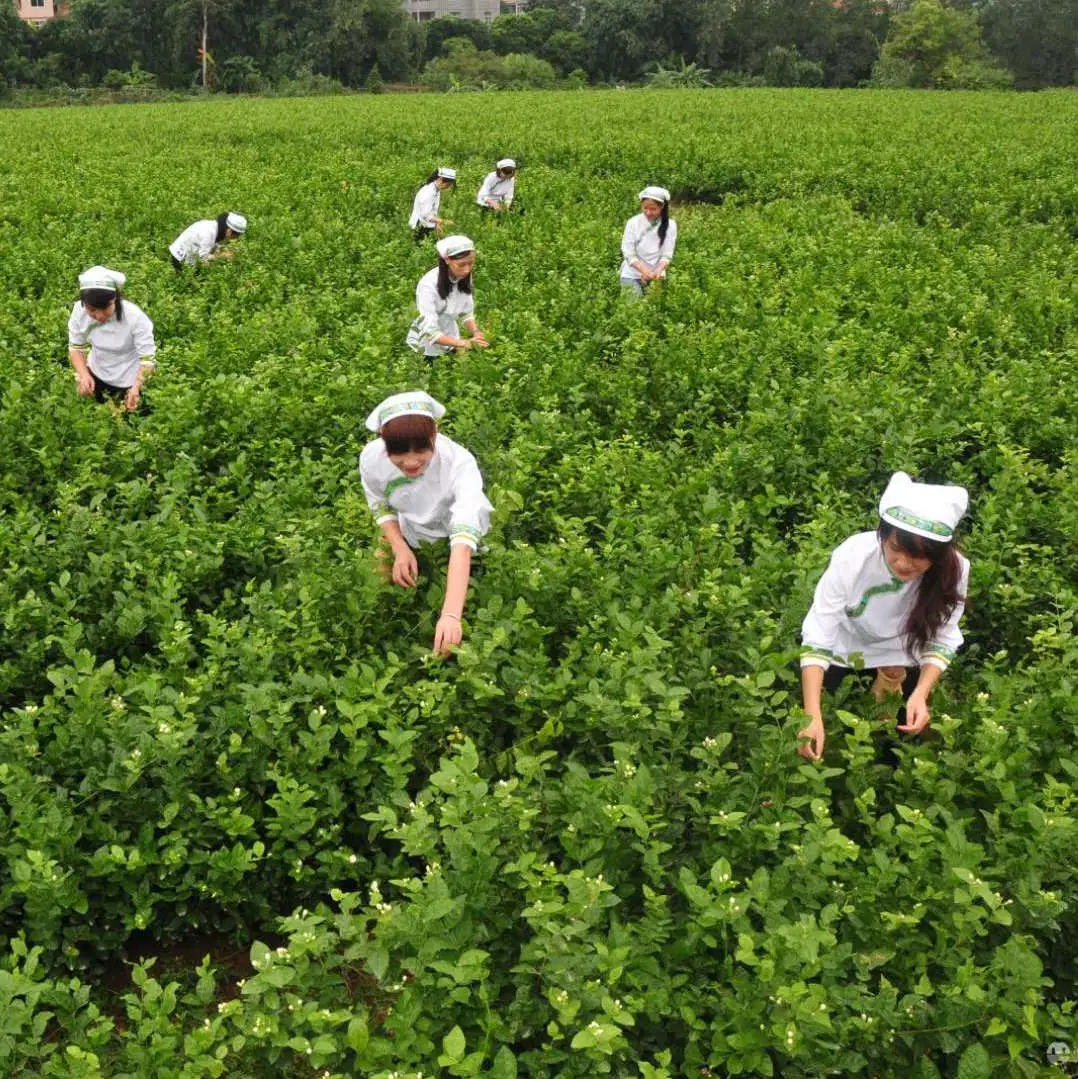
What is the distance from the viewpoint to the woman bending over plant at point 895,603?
3369 mm

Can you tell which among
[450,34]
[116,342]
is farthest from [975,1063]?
[450,34]

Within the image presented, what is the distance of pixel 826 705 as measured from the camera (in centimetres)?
396

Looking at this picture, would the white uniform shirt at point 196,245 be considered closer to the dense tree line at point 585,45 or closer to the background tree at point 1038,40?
the dense tree line at point 585,45

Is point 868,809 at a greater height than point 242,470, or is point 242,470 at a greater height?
point 242,470

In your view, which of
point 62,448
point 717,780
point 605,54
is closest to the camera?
point 717,780

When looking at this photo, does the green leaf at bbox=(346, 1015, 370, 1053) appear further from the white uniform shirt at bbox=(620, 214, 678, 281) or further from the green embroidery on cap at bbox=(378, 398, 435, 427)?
the white uniform shirt at bbox=(620, 214, 678, 281)

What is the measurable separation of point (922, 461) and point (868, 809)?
131 inches

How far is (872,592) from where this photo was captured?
3.77 metres

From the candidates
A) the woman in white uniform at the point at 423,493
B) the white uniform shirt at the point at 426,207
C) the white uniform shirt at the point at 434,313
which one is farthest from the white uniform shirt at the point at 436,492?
the white uniform shirt at the point at 426,207

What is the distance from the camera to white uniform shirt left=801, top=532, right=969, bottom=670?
3.68 m

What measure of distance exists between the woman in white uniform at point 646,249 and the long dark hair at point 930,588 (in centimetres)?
624

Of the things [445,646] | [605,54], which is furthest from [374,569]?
[605,54]

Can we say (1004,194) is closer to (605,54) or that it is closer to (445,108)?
(445,108)

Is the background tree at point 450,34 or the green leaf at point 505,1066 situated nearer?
the green leaf at point 505,1066
